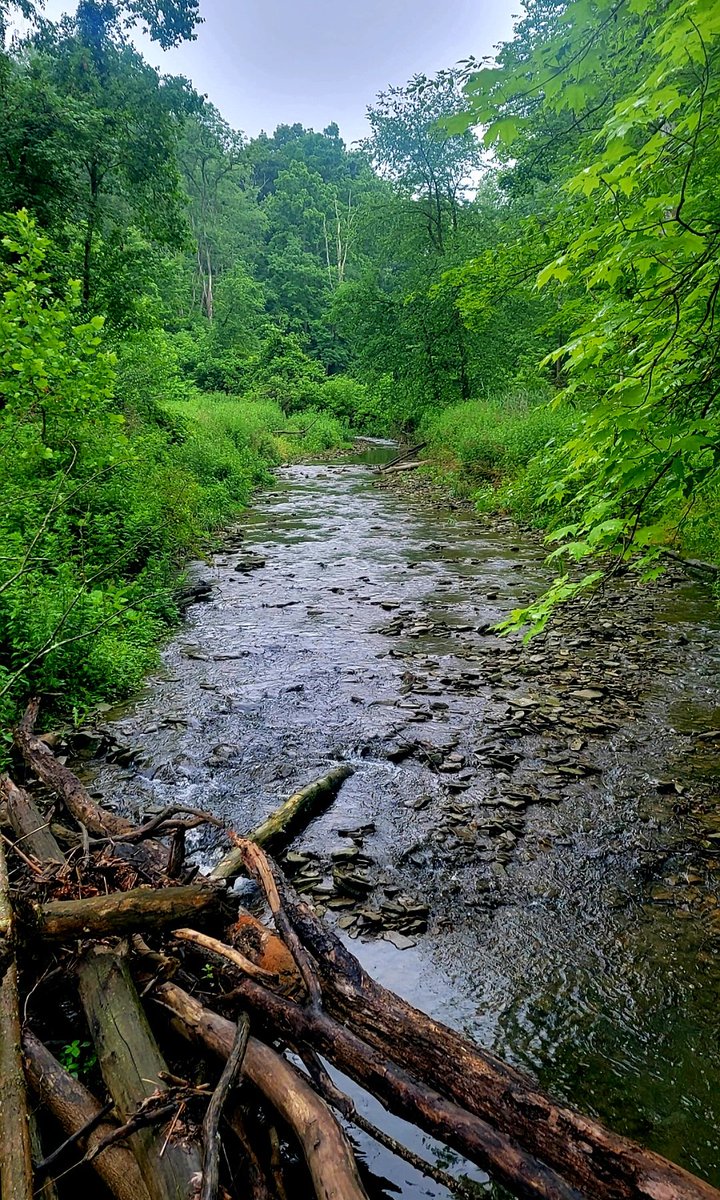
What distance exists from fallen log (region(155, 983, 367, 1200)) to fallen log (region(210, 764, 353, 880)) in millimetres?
1317

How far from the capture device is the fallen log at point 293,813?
397 centimetres

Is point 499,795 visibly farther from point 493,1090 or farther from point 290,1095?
point 290,1095

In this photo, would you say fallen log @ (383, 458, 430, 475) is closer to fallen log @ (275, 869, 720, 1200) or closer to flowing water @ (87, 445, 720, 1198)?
flowing water @ (87, 445, 720, 1198)

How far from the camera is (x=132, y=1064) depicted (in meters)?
2.34

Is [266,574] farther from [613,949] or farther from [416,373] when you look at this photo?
[416,373]

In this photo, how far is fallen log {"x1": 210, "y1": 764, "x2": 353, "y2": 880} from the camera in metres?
3.97

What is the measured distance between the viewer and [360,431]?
42938 mm

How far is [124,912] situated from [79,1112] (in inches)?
26.4

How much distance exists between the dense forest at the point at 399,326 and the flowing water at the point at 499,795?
4.57 feet

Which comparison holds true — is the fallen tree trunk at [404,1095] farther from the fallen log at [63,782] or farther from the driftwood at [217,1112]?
the fallen log at [63,782]

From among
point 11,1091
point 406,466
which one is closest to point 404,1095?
point 11,1091

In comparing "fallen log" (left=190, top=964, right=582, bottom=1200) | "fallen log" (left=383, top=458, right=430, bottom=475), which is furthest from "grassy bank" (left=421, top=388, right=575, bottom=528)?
"fallen log" (left=190, top=964, right=582, bottom=1200)

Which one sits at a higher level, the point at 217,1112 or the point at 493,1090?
the point at 217,1112

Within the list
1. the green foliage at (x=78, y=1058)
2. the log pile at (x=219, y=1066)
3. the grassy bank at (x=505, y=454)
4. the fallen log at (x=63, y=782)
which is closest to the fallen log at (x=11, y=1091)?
the log pile at (x=219, y=1066)
